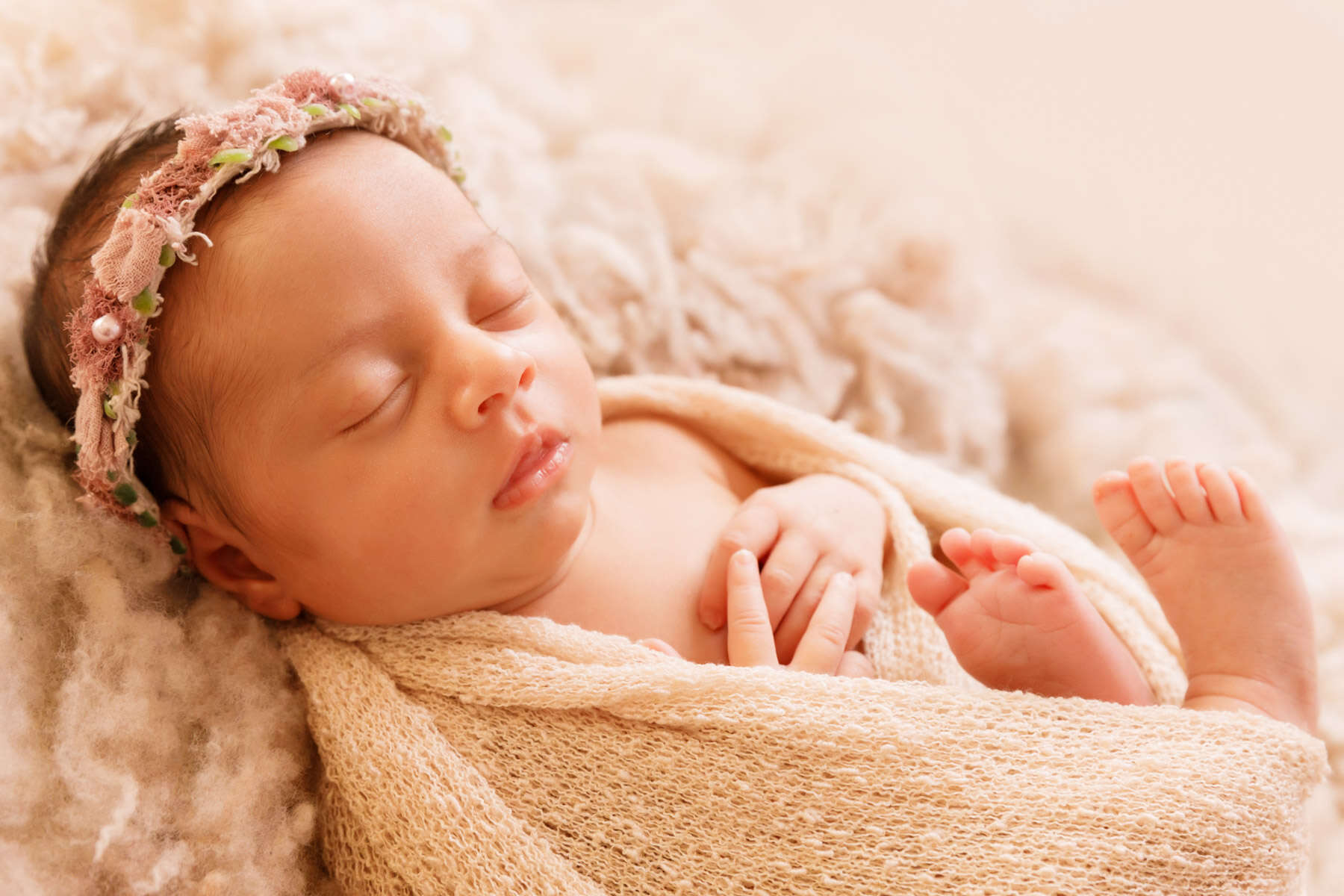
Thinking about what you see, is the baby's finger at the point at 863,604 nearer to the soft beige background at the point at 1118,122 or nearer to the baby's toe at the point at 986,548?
the baby's toe at the point at 986,548

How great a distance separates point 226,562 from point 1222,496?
3.26ft

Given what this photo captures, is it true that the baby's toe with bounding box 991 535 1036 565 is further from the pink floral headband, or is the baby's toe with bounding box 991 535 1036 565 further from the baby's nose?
the pink floral headband

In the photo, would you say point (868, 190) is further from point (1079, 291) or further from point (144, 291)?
point (144, 291)

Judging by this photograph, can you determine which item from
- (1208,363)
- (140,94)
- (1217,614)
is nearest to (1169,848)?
(1217,614)

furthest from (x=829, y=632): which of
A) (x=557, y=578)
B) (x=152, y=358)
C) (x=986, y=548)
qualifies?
(x=152, y=358)

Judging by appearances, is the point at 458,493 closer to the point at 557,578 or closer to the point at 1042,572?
the point at 557,578

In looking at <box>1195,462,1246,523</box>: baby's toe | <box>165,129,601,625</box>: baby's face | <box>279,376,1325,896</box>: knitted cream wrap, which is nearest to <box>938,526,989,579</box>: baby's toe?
<box>279,376,1325,896</box>: knitted cream wrap

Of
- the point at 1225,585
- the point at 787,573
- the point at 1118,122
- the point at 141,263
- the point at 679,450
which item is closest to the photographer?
the point at 141,263

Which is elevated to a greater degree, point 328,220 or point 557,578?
point 328,220

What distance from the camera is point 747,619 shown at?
110 centimetres

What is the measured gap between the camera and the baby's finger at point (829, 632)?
3.56 ft

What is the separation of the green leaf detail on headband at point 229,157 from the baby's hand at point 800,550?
1.98 ft

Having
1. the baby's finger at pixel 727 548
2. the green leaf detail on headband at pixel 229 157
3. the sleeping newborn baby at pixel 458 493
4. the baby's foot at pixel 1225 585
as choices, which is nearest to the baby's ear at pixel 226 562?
the sleeping newborn baby at pixel 458 493

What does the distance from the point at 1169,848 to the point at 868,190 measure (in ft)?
3.45
